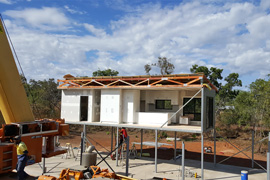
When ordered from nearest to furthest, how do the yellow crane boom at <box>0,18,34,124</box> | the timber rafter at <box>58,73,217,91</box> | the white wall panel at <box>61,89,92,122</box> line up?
1. the yellow crane boom at <box>0,18,34,124</box>
2. the timber rafter at <box>58,73,217,91</box>
3. the white wall panel at <box>61,89,92,122</box>

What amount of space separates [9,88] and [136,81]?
8.37 m

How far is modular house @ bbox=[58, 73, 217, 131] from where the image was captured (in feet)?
51.5

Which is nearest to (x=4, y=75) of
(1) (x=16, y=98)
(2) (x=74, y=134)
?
(1) (x=16, y=98)

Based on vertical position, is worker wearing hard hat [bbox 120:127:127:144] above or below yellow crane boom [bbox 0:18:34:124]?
below

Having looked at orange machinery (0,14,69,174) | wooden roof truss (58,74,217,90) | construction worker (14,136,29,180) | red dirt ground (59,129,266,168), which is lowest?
red dirt ground (59,129,266,168)

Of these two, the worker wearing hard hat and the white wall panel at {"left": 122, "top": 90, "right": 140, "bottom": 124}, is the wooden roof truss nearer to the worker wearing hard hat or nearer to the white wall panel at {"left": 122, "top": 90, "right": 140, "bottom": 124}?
the white wall panel at {"left": 122, "top": 90, "right": 140, "bottom": 124}

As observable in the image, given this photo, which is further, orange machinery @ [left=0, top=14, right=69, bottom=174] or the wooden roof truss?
the wooden roof truss


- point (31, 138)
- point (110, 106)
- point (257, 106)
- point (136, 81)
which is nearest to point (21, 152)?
point (31, 138)

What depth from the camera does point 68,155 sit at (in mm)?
18984

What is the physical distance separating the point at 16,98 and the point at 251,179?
13619 mm

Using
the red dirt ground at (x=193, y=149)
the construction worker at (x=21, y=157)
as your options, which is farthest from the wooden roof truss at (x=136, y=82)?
the construction worker at (x=21, y=157)

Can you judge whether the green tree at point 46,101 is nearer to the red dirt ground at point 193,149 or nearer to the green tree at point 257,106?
the red dirt ground at point 193,149

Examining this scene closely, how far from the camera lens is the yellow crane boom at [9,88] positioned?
34.9 ft

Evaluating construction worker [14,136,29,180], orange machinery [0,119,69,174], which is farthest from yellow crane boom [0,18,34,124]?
construction worker [14,136,29,180]
